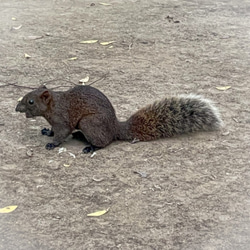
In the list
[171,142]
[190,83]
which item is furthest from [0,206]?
[190,83]

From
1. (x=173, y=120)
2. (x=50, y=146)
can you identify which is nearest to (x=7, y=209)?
(x=50, y=146)

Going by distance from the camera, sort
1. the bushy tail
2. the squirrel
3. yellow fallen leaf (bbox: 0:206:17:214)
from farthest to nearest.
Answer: the bushy tail
the squirrel
yellow fallen leaf (bbox: 0:206:17:214)

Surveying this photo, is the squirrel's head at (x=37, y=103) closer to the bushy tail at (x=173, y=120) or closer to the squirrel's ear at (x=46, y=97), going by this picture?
the squirrel's ear at (x=46, y=97)

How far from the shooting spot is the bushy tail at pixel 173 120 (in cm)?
471

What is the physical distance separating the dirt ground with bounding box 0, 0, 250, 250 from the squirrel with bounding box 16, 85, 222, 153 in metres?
0.12

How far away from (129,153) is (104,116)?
394mm

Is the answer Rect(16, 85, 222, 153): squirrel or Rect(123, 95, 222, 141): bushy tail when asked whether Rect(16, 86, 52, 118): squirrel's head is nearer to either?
Rect(16, 85, 222, 153): squirrel

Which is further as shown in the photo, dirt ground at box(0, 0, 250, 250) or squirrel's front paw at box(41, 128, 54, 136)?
squirrel's front paw at box(41, 128, 54, 136)

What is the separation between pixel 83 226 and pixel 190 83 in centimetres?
311

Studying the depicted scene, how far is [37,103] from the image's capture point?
466cm

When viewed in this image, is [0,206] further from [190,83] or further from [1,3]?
[1,3]

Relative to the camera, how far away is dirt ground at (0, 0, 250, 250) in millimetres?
3459

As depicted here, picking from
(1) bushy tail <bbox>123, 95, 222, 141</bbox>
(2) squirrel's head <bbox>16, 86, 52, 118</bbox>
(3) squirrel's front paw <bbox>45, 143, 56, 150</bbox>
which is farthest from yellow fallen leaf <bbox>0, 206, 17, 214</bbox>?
(1) bushy tail <bbox>123, 95, 222, 141</bbox>

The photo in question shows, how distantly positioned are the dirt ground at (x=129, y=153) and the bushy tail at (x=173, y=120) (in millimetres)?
116
